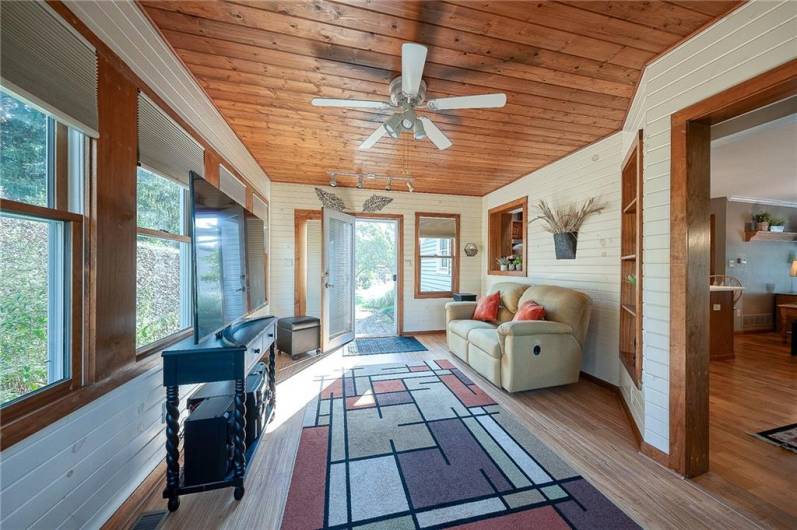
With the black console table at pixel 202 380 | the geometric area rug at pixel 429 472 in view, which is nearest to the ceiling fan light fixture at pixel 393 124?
the black console table at pixel 202 380

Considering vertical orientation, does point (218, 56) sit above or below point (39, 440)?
above

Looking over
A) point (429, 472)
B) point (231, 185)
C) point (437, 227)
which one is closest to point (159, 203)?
point (231, 185)

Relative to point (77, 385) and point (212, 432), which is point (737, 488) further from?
point (77, 385)

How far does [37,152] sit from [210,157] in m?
1.45

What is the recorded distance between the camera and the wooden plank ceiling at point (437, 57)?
1.55m

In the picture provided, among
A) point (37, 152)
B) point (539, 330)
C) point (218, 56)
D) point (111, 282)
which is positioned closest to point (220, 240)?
point (111, 282)

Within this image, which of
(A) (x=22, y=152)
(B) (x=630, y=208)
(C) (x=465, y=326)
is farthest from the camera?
(C) (x=465, y=326)

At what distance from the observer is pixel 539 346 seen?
2.81 meters

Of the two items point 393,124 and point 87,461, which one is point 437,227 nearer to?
point 393,124

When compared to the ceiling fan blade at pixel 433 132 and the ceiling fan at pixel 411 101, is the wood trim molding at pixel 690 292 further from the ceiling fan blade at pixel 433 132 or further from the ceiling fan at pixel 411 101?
the ceiling fan blade at pixel 433 132

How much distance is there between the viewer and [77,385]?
1241mm

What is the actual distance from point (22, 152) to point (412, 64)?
172cm

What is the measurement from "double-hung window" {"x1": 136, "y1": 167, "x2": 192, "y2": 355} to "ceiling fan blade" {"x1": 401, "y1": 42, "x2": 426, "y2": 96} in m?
1.67

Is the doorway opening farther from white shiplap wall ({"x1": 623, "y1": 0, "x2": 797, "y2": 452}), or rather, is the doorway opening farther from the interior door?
white shiplap wall ({"x1": 623, "y1": 0, "x2": 797, "y2": 452})
